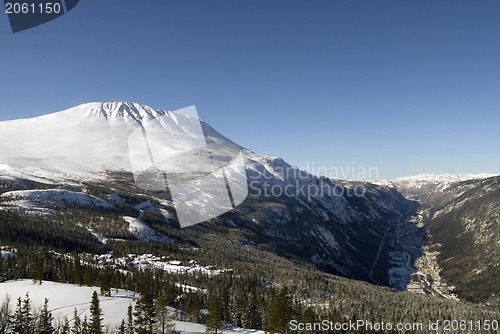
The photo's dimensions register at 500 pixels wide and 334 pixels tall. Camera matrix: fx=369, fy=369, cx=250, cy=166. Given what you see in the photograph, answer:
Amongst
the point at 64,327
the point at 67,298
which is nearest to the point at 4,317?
the point at 67,298

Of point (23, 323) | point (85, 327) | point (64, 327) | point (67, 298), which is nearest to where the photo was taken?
point (64, 327)

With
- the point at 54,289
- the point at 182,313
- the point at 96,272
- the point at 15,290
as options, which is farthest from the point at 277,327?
the point at 96,272

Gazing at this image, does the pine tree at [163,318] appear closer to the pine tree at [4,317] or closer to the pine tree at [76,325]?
the pine tree at [76,325]

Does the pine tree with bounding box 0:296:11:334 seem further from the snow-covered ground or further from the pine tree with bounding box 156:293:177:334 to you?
the pine tree with bounding box 156:293:177:334

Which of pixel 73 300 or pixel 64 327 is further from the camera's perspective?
pixel 73 300

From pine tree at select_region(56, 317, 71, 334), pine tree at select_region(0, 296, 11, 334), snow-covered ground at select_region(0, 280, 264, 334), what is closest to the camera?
pine tree at select_region(56, 317, 71, 334)

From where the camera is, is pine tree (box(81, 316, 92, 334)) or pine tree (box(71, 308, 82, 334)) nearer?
pine tree (box(81, 316, 92, 334))

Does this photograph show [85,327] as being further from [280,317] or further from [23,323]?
[280,317]

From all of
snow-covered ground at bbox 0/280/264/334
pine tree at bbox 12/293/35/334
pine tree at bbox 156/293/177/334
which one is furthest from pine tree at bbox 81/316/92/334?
pine tree at bbox 156/293/177/334
